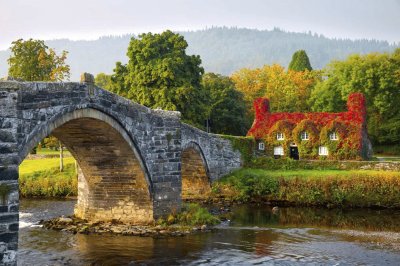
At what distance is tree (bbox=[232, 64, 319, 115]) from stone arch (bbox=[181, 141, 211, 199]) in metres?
29.2

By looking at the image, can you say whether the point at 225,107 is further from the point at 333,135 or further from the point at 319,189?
the point at 319,189

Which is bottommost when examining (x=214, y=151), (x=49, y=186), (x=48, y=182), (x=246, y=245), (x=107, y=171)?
(x=246, y=245)

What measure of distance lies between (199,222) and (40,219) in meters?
8.58

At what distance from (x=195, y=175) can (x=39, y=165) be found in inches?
605

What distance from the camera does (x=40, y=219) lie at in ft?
90.7

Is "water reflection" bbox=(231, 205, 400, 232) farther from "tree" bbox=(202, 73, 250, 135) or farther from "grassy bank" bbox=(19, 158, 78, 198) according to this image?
"tree" bbox=(202, 73, 250, 135)

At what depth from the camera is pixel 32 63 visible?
40969 mm

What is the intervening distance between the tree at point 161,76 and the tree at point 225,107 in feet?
46.0

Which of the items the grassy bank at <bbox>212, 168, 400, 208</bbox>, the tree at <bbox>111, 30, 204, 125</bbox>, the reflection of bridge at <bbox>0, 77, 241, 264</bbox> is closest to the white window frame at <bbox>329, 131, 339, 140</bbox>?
the grassy bank at <bbox>212, 168, 400, 208</bbox>

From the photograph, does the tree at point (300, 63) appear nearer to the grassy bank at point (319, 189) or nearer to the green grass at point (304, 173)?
the green grass at point (304, 173)

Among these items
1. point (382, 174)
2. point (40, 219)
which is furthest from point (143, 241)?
point (382, 174)

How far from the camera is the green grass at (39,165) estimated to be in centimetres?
4257

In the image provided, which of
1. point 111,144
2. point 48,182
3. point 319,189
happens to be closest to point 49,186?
point 48,182

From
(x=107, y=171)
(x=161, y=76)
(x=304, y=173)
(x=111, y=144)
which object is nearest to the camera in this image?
(x=111, y=144)
